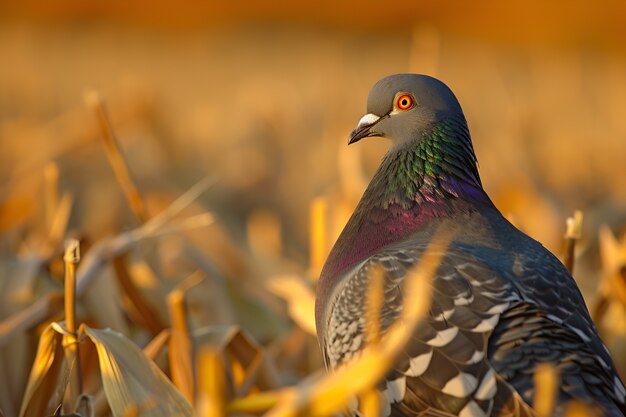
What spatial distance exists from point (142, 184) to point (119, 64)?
706cm

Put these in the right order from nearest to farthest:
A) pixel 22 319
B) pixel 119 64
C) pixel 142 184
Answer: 1. pixel 22 319
2. pixel 142 184
3. pixel 119 64

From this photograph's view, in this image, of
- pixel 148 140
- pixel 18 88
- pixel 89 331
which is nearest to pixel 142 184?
pixel 148 140

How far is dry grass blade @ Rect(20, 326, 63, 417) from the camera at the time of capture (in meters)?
2.44

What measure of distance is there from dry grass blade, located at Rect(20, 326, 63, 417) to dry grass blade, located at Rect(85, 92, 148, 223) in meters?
0.94

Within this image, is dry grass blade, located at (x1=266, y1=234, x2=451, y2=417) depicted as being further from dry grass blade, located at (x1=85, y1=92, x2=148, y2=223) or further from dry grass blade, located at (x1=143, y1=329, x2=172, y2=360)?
dry grass blade, located at (x1=85, y1=92, x2=148, y2=223)

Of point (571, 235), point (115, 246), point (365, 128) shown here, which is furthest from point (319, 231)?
point (571, 235)

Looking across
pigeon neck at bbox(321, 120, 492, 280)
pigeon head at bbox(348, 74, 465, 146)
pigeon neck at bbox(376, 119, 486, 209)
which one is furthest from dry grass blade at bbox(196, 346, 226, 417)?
pigeon head at bbox(348, 74, 465, 146)

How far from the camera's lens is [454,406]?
86.4 inches

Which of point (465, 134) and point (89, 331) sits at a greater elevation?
point (465, 134)

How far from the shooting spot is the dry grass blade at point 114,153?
330 centimetres

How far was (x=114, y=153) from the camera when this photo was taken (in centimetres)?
344

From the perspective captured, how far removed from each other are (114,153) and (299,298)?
0.74 meters

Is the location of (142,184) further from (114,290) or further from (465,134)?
(465,134)

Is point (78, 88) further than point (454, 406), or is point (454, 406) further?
point (78, 88)
